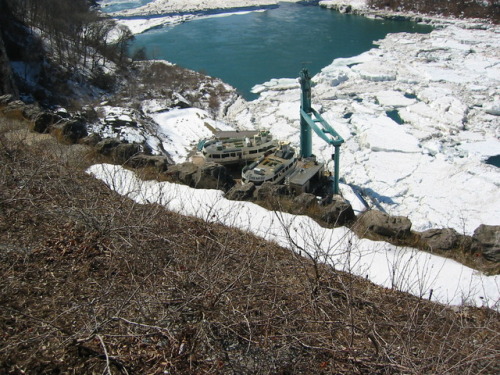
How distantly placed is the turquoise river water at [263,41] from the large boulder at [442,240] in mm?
16057

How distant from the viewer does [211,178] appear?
688cm

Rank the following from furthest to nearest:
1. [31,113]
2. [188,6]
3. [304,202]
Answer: [188,6], [31,113], [304,202]

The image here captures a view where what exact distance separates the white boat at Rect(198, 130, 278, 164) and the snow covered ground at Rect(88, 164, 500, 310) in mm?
5940

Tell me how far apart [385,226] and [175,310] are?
3.67 meters

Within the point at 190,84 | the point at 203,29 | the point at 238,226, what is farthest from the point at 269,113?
the point at 203,29

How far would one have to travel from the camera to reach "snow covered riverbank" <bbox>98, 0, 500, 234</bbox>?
1155 centimetres

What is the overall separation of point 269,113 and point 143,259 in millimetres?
15280

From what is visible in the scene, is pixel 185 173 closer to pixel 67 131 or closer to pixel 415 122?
pixel 67 131

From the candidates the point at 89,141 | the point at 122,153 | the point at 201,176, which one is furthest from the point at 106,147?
the point at 201,176

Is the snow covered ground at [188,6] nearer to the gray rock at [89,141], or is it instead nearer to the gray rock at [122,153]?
the gray rock at [89,141]

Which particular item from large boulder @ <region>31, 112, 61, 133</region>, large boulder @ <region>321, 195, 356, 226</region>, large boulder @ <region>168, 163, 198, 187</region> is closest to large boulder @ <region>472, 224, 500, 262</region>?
large boulder @ <region>321, 195, 356, 226</region>

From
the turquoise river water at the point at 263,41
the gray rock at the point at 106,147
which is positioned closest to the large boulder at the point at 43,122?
the gray rock at the point at 106,147

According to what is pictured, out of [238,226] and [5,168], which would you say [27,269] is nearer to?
[5,168]

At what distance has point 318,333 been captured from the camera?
106 inches
